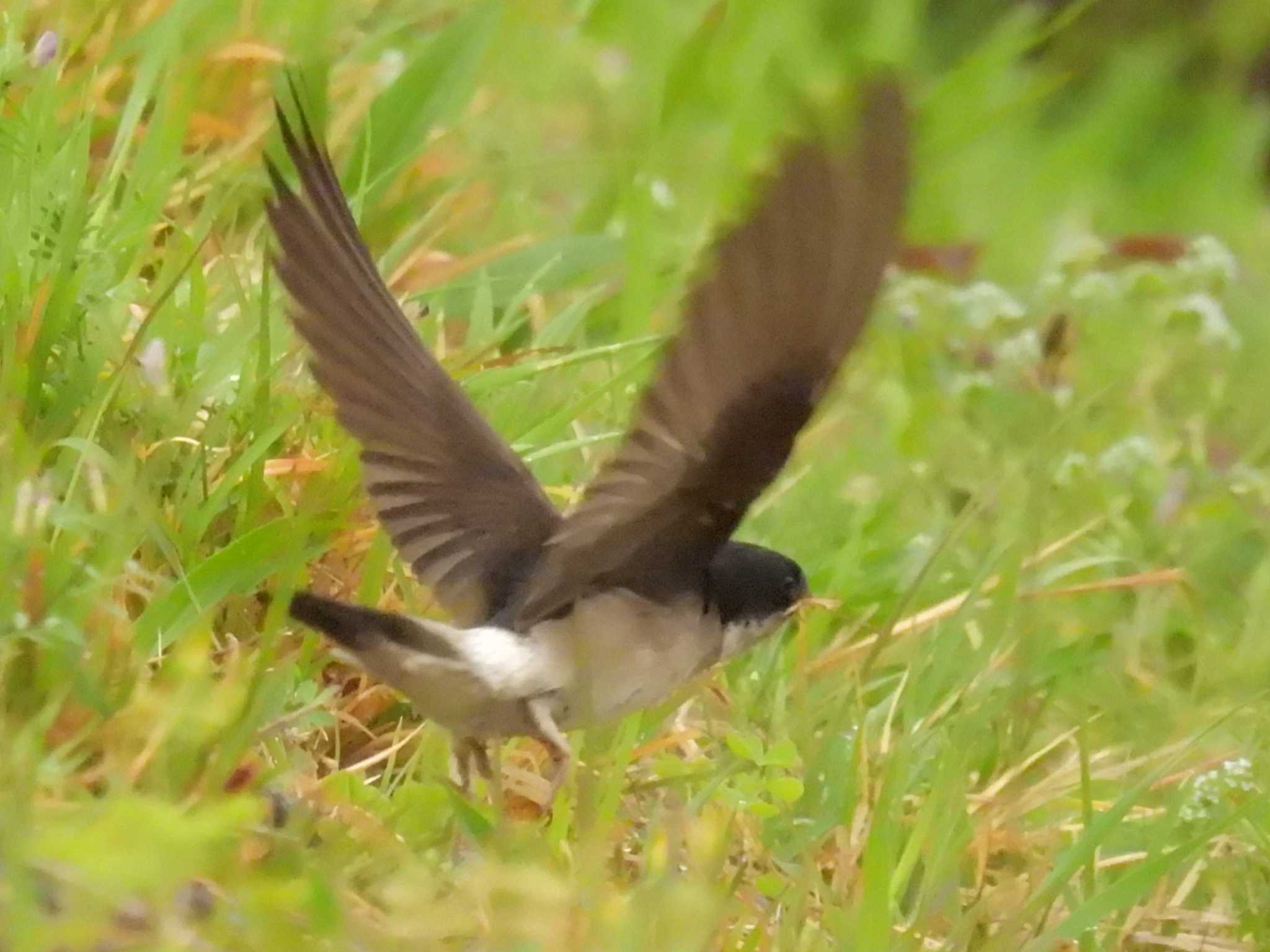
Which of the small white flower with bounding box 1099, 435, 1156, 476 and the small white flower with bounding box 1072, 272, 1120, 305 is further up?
the small white flower with bounding box 1072, 272, 1120, 305

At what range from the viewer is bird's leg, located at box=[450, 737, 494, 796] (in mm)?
2203

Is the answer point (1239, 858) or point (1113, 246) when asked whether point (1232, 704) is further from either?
point (1113, 246)

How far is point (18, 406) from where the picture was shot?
83.6 inches

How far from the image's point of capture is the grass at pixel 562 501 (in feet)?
5.41

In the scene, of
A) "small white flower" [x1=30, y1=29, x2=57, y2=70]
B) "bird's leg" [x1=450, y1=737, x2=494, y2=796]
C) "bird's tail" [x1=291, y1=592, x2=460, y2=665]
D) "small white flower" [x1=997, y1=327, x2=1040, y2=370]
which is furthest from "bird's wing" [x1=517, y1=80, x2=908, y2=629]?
"small white flower" [x1=997, y1=327, x2=1040, y2=370]

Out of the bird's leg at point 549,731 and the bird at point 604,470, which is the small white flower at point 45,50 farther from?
the bird's leg at point 549,731

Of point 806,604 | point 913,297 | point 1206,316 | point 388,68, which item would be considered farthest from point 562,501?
point 913,297

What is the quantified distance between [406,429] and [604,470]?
0.49 meters

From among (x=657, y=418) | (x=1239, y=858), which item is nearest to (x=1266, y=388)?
(x=1239, y=858)

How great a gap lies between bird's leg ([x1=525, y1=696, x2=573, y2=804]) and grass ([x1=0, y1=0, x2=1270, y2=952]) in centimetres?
4

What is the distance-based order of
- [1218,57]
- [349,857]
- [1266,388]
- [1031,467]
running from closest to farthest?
[349,857] → [1031,467] → [1266,388] → [1218,57]

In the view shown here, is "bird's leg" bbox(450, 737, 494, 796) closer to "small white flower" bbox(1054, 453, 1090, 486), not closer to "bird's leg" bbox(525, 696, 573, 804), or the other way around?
"bird's leg" bbox(525, 696, 573, 804)

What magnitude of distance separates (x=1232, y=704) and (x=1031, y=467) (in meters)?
0.45

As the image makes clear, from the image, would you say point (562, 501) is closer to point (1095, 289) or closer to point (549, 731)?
point (549, 731)
